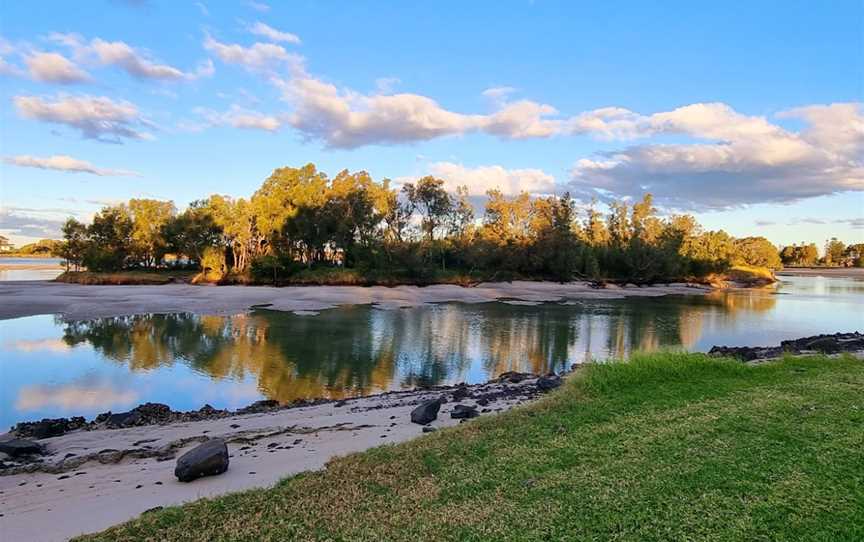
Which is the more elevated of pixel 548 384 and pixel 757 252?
pixel 757 252

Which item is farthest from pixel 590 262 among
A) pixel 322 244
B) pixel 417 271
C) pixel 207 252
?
→ pixel 207 252

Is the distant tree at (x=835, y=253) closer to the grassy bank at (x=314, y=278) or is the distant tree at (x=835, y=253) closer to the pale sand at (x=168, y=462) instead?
the grassy bank at (x=314, y=278)

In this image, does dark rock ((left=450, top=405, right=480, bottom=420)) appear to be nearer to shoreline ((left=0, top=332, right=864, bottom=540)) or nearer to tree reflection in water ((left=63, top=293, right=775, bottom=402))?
shoreline ((left=0, top=332, right=864, bottom=540))

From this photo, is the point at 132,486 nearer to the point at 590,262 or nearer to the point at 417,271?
the point at 417,271

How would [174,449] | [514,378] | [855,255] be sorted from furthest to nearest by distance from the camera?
[855,255]
[514,378]
[174,449]

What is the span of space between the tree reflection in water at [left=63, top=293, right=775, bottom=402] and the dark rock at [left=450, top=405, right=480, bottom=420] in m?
6.25

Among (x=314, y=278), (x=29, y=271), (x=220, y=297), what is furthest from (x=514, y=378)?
(x=29, y=271)

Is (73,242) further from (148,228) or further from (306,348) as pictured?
(306,348)

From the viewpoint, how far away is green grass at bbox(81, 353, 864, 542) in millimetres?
4746

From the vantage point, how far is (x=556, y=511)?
16.5 ft

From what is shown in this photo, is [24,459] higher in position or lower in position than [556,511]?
lower

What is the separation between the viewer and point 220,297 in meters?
44.9

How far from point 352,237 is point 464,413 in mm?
59321

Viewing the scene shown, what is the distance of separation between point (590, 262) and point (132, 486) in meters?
80.1
